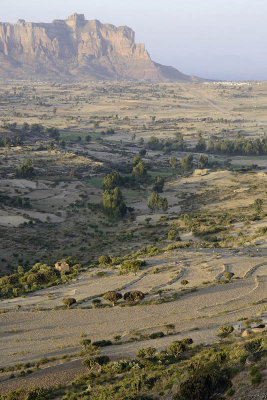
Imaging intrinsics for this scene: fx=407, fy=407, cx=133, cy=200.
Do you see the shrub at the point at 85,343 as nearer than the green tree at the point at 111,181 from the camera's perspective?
Yes

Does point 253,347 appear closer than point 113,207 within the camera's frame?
Yes

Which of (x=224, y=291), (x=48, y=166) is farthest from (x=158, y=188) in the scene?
(x=224, y=291)

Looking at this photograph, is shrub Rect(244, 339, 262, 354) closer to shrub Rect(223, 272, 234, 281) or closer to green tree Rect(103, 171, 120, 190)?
shrub Rect(223, 272, 234, 281)

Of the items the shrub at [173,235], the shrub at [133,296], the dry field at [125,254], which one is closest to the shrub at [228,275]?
the dry field at [125,254]

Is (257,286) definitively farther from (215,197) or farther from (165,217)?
(215,197)

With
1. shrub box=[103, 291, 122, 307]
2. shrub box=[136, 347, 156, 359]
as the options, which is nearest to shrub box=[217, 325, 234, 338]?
shrub box=[136, 347, 156, 359]

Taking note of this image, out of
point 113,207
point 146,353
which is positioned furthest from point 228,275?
point 113,207

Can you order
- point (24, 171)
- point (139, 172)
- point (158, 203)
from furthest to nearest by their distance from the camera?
point (139, 172) < point (24, 171) < point (158, 203)

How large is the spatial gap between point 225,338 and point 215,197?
63.4 m

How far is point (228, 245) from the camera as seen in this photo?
55750 millimetres

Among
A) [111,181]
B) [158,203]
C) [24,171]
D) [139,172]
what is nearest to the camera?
[158,203]

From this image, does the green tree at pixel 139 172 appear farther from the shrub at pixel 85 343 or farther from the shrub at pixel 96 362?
the shrub at pixel 96 362

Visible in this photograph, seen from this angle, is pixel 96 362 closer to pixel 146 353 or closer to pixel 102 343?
pixel 146 353

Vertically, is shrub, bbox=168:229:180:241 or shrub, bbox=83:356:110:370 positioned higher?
shrub, bbox=83:356:110:370
